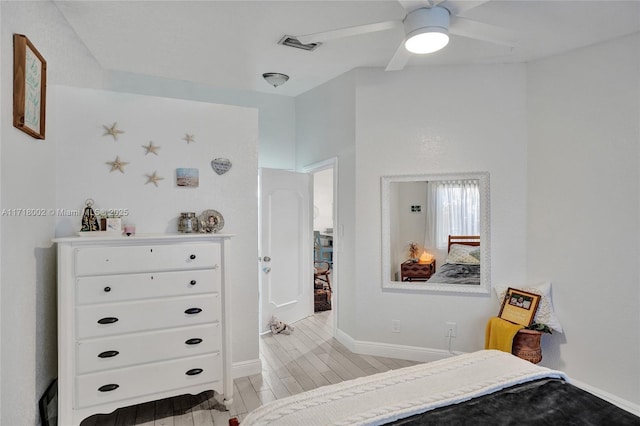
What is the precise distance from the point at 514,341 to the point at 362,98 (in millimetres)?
2539

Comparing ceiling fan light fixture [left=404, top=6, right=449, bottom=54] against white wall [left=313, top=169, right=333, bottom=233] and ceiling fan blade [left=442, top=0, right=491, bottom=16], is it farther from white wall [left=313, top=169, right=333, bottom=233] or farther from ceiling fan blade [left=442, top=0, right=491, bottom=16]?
white wall [left=313, top=169, right=333, bottom=233]

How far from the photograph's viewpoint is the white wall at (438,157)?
3350 mm

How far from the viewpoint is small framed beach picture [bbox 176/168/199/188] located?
289cm

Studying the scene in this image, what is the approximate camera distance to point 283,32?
2.80 metres

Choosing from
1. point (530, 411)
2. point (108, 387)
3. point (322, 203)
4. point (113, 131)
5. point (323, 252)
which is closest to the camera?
point (530, 411)

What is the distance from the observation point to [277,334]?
428cm

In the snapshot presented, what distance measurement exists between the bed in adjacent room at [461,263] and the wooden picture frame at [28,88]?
3226mm

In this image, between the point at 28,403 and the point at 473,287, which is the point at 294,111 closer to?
the point at 473,287

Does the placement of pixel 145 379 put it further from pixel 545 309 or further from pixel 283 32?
pixel 545 309

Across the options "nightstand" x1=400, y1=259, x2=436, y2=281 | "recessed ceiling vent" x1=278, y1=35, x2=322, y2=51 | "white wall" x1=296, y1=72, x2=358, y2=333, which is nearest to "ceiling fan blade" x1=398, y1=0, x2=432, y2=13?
"recessed ceiling vent" x1=278, y1=35, x2=322, y2=51

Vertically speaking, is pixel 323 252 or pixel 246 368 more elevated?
pixel 323 252

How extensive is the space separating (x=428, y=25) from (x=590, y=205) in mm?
2063

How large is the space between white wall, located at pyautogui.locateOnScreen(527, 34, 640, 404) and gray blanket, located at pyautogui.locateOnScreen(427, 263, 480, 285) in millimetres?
491

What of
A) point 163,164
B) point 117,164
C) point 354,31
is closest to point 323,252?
point 163,164
